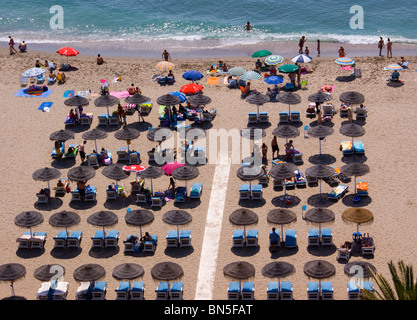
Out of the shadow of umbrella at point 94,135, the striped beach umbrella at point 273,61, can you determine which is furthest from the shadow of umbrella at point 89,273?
the striped beach umbrella at point 273,61

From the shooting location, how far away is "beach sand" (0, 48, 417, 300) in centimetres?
3250

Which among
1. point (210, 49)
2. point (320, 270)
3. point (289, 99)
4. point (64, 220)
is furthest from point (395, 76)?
point (64, 220)

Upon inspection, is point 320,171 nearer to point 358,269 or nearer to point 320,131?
point 320,131

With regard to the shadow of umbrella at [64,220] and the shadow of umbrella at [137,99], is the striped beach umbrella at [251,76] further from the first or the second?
the shadow of umbrella at [64,220]

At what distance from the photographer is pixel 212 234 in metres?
34.4

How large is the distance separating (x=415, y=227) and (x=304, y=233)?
4.93 meters

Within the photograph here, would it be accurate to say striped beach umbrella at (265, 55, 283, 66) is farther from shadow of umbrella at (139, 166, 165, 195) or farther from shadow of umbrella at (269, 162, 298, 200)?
shadow of umbrella at (139, 166, 165, 195)

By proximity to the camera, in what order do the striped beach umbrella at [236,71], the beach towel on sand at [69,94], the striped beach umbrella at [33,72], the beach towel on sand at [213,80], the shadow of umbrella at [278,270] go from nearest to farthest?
the shadow of umbrella at [278,270], the beach towel on sand at [69,94], the striped beach umbrella at [236,71], the striped beach umbrella at [33,72], the beach towel on sand at [213,80]

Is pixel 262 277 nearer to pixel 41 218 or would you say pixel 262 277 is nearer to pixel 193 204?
pixel 193 204

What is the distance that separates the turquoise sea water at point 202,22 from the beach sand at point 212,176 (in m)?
9.25

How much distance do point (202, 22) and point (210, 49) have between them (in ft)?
28.1

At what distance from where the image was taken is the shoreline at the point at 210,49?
5928cm

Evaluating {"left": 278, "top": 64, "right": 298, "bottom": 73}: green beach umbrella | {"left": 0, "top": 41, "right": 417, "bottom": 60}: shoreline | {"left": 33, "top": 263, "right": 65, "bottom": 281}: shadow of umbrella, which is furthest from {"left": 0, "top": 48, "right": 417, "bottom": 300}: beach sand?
{"left": 0, "top": 41, "right": 417, "bottom": 60}: shoreline

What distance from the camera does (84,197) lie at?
1479 inches
